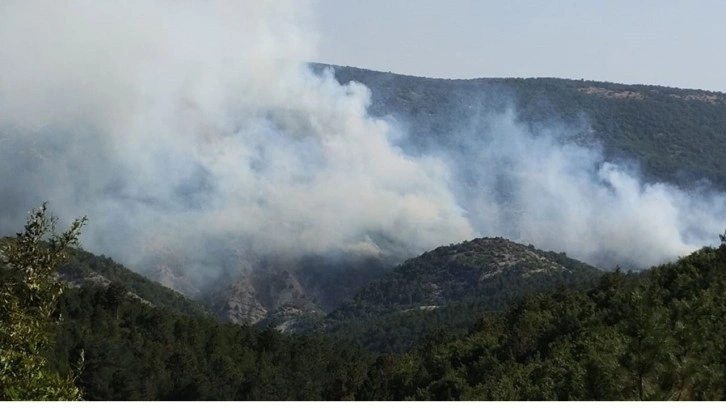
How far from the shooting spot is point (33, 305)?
3319 centimetres

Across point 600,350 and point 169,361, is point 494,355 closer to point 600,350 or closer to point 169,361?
point 600,350

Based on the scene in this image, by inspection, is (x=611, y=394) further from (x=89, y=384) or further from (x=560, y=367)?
(x=89, y=384)

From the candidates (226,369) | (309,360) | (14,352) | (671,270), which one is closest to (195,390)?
(226,369)

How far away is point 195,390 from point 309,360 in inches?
1597

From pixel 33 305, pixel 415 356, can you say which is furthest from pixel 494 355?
pixel 33 305

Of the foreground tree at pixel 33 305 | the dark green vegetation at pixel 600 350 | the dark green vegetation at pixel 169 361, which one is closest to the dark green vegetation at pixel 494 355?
the dark green vegetation at pixel 600 350

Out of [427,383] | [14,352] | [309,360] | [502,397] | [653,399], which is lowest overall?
[14,352]

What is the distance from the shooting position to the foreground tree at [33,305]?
3020cm

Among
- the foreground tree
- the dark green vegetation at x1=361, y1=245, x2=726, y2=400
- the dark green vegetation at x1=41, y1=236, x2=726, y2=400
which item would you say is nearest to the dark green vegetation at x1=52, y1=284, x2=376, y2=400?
the dark green vegetation at x1=41, y1=236, x2=726, y2=400

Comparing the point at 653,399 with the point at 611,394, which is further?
the point at 611,394

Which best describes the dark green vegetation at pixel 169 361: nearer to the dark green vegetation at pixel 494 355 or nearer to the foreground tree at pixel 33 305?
the dark green vegetation at pixel 494 355

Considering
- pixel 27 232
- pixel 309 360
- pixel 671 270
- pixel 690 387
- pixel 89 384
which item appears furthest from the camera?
pixel 309 360

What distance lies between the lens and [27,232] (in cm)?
3359

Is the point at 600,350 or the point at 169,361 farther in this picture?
the point at 169,361
